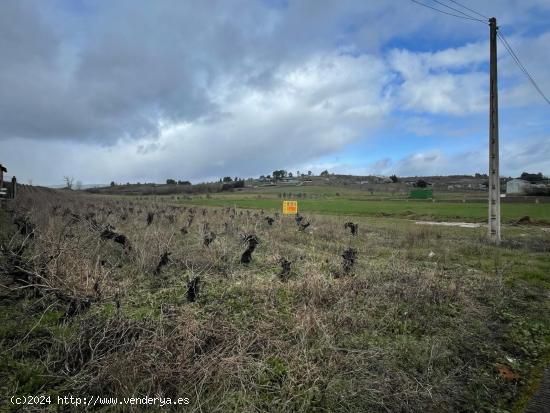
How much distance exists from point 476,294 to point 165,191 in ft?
319

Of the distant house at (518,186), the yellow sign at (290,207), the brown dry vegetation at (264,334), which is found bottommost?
the brown dry vegetation at (264,334)

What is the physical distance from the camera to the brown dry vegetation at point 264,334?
132 inches

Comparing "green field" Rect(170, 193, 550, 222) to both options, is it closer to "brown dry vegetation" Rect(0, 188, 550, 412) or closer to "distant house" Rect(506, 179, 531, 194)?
"brown dry vegetation" Rect(0, 188, 550, 412)

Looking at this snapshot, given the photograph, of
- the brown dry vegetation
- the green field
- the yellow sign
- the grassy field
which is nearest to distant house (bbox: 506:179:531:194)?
the grassy field

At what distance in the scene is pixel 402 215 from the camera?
3291 centimetres

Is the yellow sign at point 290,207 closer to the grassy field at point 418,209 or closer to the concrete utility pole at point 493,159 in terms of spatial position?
the concrete utility pole at point 493,159

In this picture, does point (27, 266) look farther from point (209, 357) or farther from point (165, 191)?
point (165, 191)

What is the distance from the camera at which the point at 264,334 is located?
14.5ft

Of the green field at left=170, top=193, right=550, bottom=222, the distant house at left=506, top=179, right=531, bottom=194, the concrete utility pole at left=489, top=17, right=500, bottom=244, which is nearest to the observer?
the concrete utility pole at left=489, top=17, right=500, bottom=244

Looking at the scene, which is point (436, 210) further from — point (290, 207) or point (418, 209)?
point (290, 207)

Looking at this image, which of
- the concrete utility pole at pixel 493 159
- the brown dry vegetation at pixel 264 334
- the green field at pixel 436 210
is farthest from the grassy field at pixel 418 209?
the brown dry vegetation at pixel 264 334

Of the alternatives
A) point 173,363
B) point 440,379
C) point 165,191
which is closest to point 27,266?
point 173,363

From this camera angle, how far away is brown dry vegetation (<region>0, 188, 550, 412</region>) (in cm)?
335

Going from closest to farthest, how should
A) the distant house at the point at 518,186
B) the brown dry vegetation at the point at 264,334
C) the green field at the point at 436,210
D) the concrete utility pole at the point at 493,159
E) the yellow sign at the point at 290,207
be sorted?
1. the brown dry vegetation at the point at 264,334
2. the concrete utility pole at the point at 493,159
3. the yellow sign at the point at 290,207
4. the green field at the point at 436,210
5. the distant house at the point at 518,186
